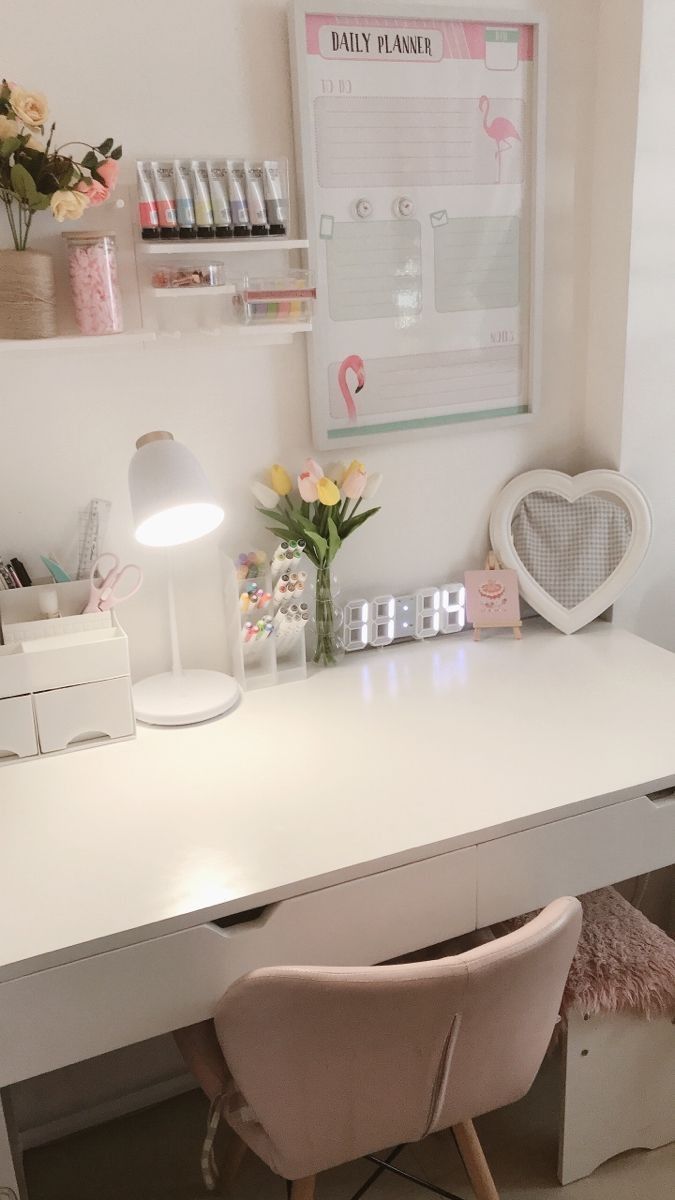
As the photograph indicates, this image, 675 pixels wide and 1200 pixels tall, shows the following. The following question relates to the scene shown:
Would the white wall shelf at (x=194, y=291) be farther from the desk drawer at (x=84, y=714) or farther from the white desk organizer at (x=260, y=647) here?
the desk drawer at (x=84, y=714)

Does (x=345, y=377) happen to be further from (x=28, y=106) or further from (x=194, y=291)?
(x=28, y=106)

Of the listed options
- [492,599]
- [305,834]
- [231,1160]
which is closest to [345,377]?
[492,599]

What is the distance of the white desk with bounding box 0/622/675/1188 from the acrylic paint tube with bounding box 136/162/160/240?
0.81 metres

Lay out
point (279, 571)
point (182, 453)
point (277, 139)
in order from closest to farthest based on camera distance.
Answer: point (182, 453) < point (277, 139) < point (279, 571)

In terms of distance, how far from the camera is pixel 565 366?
82.6 inches

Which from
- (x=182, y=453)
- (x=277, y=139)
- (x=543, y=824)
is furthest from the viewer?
(x=277, y=139)

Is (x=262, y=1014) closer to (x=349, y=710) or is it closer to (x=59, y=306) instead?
(x=349, y=710)

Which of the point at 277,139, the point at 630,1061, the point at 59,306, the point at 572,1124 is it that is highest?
the point at 277,139

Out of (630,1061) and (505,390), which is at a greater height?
(505,390)

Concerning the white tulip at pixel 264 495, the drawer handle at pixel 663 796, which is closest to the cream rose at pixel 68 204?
the white tulip at pixel 264 495

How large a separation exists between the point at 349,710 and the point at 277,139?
977 millimetres

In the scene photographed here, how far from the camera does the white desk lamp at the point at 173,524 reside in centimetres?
156

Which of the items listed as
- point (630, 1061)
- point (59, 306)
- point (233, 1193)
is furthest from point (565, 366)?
point (233, 1193)

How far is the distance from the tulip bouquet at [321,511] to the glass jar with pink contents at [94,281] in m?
0.41
